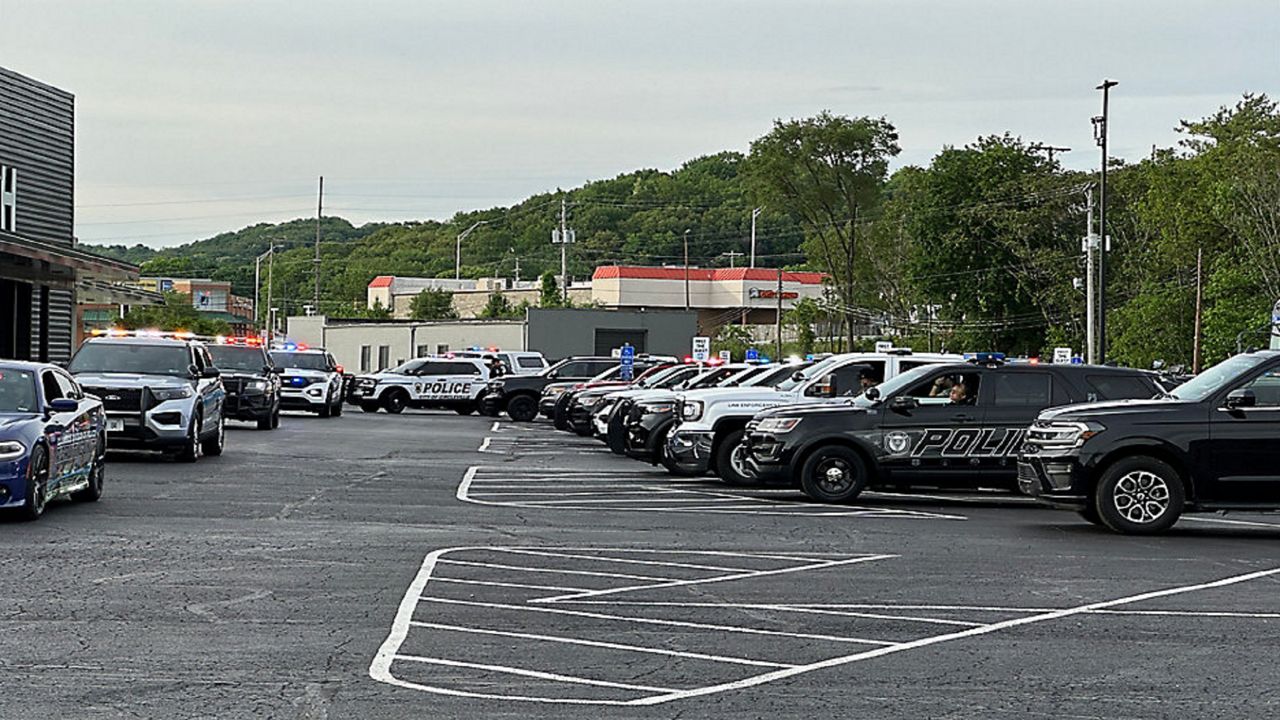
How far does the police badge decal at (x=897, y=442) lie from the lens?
65.2 ft

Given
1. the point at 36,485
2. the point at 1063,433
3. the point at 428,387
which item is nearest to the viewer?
the point at 36,485

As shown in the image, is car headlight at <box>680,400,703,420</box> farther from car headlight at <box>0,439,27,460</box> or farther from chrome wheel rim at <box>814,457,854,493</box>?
car headlight at <box>0,439,27,460</box>

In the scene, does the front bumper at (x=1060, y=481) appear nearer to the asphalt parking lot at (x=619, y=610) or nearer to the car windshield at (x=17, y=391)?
the asphalt parking lot at (x=619, y=610)

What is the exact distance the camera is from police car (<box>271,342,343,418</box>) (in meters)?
44.5

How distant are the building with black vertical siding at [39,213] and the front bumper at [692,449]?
18.7 metres

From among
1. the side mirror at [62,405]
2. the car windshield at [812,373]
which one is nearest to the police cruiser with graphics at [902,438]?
the car windshield at [812,373]

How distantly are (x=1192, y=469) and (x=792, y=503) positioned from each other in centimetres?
463

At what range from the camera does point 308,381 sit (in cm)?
4462

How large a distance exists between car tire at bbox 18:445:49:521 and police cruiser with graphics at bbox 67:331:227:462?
8095 mm

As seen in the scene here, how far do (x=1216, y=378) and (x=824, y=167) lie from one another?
70.5 m

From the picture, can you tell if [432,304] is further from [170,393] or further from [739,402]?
[739,402]

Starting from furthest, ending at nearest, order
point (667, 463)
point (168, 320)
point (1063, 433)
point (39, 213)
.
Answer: point (168, 320), point (39, 213), point (667, 463), point (1063, 433)

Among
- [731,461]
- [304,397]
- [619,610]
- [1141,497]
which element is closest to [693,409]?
[731,461]

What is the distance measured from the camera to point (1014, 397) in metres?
20.4
